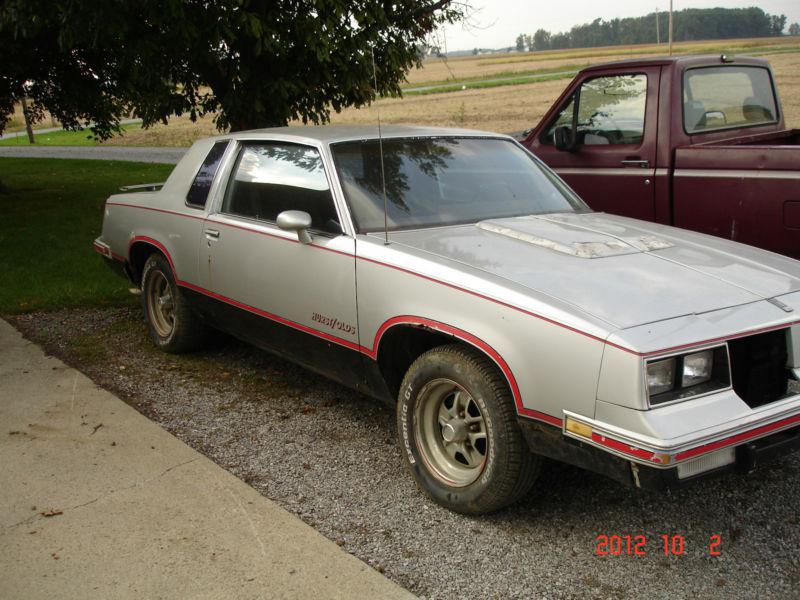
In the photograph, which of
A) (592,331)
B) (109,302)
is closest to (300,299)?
(592,331)

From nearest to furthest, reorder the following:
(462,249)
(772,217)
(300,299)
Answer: (462,249), (300,299), (772,217)

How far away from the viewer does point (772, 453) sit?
3178 millimetres

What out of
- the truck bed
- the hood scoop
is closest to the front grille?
the hood scoop

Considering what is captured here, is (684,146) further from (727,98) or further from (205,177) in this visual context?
(205,177)

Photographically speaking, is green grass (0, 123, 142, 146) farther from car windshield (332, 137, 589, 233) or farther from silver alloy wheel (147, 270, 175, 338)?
car windshield (332, 137, 589, 233)

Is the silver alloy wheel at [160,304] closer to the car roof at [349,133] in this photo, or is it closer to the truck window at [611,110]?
the car roof at [349,133]

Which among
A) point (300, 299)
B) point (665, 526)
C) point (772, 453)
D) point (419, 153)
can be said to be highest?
point (419, 153)

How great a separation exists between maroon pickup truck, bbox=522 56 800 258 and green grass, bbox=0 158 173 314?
4.14 m

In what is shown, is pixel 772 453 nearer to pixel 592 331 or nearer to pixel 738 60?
pixel 592 331

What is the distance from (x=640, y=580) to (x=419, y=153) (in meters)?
2.48

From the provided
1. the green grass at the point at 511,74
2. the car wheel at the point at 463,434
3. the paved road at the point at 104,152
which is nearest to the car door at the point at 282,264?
the car wheel at the point at 463,434

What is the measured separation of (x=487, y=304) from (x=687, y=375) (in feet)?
2.59

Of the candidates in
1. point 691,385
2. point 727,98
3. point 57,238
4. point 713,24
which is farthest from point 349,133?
point 713,24

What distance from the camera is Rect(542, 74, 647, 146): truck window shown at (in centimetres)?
630
